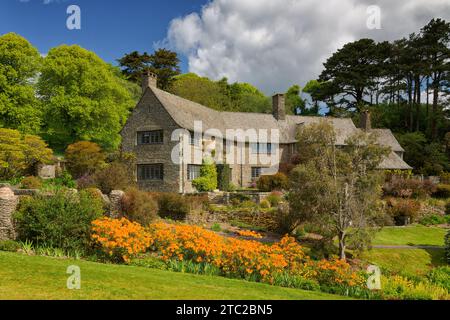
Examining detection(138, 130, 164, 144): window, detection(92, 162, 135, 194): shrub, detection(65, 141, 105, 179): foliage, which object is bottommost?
detection(92, 162, 135, 194): shrub

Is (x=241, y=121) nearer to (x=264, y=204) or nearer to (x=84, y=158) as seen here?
(x=264, y=204)

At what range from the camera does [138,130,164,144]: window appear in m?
31.0

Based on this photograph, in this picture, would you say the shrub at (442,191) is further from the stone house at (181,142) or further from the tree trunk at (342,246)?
the tree trunk at (342,246)

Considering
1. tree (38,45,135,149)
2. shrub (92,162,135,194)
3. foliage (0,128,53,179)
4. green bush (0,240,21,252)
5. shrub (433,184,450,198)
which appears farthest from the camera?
tree (38,45,135,149)

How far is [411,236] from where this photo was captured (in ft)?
73.0

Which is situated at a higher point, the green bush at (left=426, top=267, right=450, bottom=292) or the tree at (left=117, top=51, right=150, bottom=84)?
the tree at (left=117, top=51, right=150, bottom=84)

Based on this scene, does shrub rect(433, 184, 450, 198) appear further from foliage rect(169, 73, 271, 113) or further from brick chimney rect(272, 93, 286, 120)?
foliage rect(169, 73, 271, 113)

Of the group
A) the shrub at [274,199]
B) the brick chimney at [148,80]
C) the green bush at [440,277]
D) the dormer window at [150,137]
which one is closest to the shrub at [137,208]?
the shrub at [274,199]

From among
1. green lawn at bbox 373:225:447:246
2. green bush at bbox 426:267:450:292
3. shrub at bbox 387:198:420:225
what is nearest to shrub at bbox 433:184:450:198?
shrub at bbox 387:198:420:225

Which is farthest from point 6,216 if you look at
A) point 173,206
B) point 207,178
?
point 207,178

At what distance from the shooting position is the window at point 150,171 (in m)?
30.9

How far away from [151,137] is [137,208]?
51.1 ft

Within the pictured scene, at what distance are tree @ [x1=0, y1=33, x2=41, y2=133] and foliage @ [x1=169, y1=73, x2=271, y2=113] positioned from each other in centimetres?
2228
